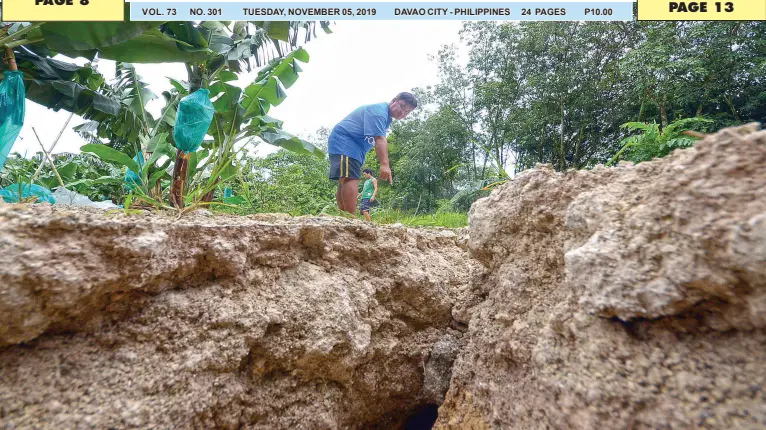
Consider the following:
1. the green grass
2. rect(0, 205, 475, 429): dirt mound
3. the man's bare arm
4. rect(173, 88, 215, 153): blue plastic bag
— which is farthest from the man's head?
rect(0, 205, 475, 429): dirt mound

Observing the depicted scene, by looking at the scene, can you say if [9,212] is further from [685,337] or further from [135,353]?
[685,337]

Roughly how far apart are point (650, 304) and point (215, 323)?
1.14 meters

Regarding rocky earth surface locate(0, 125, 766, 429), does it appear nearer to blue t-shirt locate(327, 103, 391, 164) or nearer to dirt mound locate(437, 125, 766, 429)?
dirt mound locate(437, 125, 766, 429)

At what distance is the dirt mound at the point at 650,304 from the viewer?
632 mm

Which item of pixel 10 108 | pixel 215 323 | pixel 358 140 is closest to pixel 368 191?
pixel 358 140

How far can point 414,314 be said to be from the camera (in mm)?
1642

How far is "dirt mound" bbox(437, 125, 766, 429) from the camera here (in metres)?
0.63

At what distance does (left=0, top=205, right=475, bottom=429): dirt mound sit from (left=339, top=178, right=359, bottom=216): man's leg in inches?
66.2

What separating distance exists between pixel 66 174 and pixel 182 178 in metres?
2.75

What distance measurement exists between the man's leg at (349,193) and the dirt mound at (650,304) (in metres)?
2.38

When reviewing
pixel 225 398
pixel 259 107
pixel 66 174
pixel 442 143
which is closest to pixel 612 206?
pixel 225 398

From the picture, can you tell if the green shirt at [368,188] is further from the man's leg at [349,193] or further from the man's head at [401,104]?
the man's leg at [349,193]

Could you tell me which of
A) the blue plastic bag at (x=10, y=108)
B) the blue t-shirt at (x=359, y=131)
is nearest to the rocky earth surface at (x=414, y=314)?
the blue t-shirt at (x=359, y=131)

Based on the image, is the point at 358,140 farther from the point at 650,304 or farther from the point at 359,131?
the point at 650,304
